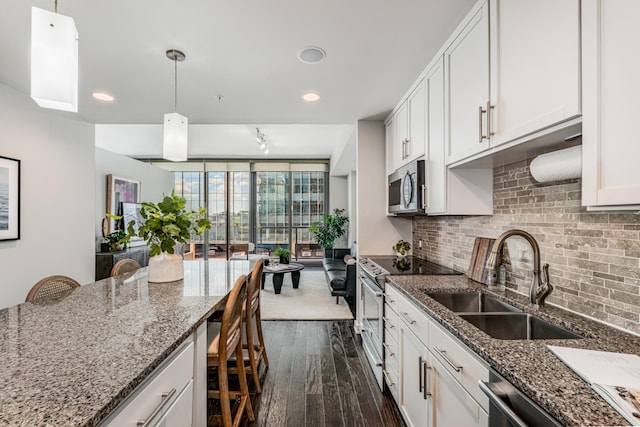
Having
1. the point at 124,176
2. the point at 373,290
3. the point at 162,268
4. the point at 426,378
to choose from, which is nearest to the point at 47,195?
the point at 162,268

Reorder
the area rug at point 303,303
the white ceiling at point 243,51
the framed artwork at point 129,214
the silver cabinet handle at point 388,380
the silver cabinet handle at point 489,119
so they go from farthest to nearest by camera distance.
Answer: the framed artwork at point 129,214 < the area rug at point 303,303 < the silver cabinet handle at point 388,380 < the white ceiling at point 243,51 < the silver cabinet handle at point 489,119

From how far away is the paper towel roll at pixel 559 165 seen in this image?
123cm

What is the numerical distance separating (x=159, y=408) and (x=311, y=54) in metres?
2.17

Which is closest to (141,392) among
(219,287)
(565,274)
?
(219,287)

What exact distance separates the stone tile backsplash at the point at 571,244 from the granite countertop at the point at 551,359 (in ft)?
0.30

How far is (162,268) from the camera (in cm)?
195

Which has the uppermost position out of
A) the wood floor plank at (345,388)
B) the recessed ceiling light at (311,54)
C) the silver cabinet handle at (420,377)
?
the recessed ceiling light at (311,54)

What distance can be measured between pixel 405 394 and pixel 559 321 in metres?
1.02

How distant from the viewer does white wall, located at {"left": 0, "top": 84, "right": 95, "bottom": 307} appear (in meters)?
2.78

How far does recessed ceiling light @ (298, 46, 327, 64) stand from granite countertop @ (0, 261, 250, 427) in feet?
5.51

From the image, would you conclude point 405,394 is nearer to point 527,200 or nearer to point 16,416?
point 527,200

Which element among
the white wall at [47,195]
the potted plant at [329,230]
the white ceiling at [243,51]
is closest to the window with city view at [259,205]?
the potted plant at [329,230]

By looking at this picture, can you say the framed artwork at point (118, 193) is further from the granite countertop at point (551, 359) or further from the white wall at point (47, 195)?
the granite countertop at point (551, 359)

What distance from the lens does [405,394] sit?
1.86 metres
